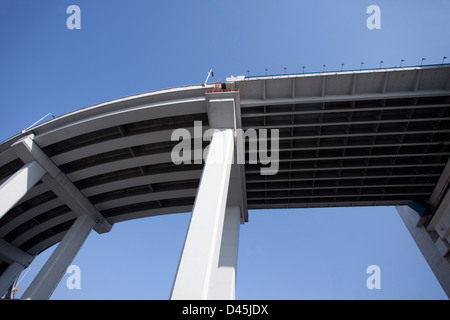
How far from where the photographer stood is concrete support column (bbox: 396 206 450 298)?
54.3 ft

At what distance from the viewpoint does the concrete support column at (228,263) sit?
502 inches

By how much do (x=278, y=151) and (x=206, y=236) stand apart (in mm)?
9215

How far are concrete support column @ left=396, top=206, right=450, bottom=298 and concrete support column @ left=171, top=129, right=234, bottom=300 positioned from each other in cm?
1637

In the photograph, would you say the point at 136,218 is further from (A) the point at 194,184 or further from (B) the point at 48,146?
(B) the point at 48,146

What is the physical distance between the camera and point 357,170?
1783cm

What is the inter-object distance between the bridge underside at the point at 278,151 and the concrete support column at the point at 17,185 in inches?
6.5

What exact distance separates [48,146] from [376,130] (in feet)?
66.8

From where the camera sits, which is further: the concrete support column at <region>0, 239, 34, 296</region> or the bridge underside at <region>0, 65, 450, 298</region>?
the concrete support column at <region>0, 239, 34, 296</region>

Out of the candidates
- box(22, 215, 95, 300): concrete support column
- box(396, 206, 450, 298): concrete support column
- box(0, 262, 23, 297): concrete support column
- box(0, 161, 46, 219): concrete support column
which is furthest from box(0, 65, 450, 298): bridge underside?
box(0, 262, 23, 297): concrete support column

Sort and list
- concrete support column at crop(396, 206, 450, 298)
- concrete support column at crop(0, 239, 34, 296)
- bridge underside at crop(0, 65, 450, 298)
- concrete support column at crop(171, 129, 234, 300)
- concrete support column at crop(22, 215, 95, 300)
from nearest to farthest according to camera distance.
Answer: concrete support column at crop(171, 129, 234, 300) < bridge underside at crop(0, 65, 450, 298) < concrete support column at crop(22, 215, 95, 300) < concrete support column at crop(396, 206, 450, 298) < concrete support column at crop(0, 239, 34, 296)

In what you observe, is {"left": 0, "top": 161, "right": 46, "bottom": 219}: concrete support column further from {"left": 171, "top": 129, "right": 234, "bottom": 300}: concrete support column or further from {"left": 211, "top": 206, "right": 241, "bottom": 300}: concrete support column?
{"left": 211, "top": 206, "right": 241, "bottom": 300}: concrete support column

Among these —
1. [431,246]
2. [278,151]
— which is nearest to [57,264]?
[278,151]

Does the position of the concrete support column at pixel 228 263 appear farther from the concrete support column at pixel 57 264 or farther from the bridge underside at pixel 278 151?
the concrete support column at pixel 57 264

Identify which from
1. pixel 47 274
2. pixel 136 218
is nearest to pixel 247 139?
pixel 136 218
